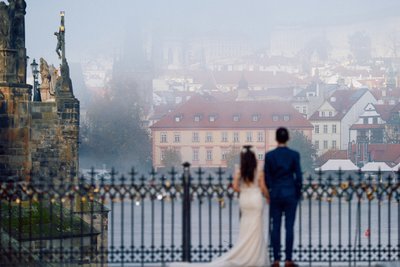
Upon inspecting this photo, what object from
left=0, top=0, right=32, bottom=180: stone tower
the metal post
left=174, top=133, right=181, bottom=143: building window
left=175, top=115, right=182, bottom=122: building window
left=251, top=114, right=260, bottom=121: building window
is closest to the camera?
the metal post

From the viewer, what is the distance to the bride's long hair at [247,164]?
52.6 ft

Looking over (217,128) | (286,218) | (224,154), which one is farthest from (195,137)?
A: (286,218)

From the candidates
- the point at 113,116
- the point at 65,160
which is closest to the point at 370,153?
the point at 113,116

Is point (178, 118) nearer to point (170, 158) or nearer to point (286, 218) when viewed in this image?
point (170, 158)

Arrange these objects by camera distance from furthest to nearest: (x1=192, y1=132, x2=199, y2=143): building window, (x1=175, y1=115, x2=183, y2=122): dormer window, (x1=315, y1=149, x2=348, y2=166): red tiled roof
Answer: (x1=175, y1=115, x2=183, y2=122): dormer window, (x1=192, y1=132, x2=199, y2=143): building window, (x1=315, y1=149, x2=348, y2=166): red tiled roof

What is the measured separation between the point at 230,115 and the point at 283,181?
141 metres

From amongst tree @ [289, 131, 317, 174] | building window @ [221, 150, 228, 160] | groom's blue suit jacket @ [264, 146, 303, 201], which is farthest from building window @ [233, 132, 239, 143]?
groom's blue suit jacket @ [264, 146, 303, 201]

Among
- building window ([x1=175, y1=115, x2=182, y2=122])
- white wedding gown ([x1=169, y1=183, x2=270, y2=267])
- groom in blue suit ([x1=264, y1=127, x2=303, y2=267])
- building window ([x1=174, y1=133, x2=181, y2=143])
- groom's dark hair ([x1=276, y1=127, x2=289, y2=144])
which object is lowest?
white wedding gown ([x1=169, y1=183, x2=270, y2=267])

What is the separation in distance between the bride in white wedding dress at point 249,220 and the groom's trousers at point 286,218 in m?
0.21

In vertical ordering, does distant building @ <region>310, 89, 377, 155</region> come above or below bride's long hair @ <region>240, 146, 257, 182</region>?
above

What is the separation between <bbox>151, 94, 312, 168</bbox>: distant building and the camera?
146 meters

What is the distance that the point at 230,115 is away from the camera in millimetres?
157625

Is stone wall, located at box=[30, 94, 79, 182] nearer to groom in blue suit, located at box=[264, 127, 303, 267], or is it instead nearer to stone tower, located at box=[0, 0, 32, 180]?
stone tower, located at box=[0, 0, 32, 180]

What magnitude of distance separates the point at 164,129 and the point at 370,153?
21489mm
